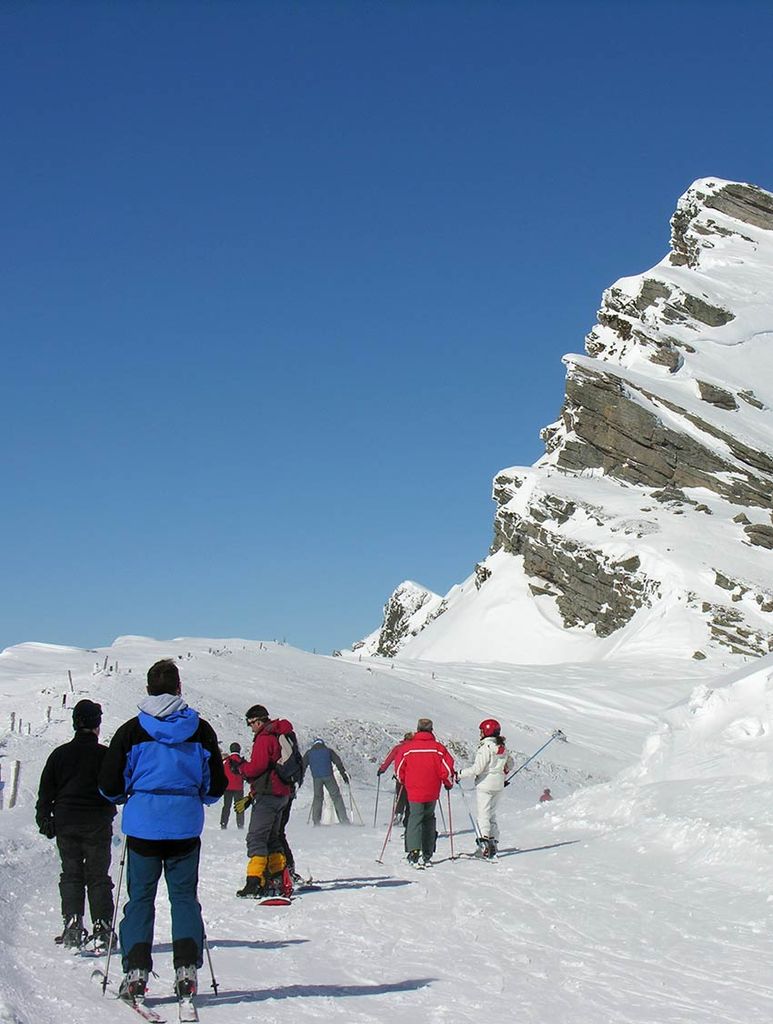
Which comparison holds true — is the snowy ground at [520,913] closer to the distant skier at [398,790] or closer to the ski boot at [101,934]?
the ski boot at [101,934]

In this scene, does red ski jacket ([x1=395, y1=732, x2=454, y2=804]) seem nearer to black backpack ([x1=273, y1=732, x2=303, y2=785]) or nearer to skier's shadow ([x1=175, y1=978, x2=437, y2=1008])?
black backpack ([x1=273, y1=732, x2=303, y2=785])

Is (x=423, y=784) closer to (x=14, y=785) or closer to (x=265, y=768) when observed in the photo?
(x=265, y=768)

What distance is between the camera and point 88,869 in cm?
776

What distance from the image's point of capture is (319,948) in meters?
7.96

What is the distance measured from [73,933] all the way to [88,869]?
0.43 m

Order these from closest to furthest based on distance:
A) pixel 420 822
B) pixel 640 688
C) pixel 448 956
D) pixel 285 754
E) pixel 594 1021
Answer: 1. pixel 594 1021
2. pixel 448 956
3. pixel 285 754
4. pixel 420 822
5. pixel 640 688

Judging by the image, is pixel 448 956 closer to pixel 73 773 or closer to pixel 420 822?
pixel 73 773

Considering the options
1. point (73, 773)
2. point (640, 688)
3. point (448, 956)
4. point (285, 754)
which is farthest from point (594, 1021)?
point (640, 688)

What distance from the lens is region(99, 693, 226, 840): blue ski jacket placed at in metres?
6.21

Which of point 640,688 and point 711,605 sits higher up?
point 711,605

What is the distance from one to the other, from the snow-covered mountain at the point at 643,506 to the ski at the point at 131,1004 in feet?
160

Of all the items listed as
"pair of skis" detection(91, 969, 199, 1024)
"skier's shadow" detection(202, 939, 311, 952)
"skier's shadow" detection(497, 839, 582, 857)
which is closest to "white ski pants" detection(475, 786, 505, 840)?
"skier's shadow" detection(497, 839, 582, 857)

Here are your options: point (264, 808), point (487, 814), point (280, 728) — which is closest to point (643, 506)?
point (487, 814)

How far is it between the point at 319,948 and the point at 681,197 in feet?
394
